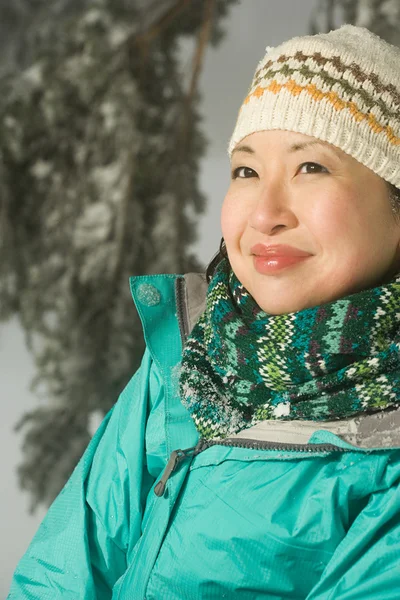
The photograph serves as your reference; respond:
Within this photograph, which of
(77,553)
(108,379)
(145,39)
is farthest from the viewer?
(108,379)

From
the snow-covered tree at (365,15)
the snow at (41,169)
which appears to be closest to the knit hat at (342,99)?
the snow-covered tree at (365,15)

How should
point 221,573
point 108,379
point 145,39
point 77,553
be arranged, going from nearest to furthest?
point 221,573 < point 77,553 < point 145,39 < point 108,379

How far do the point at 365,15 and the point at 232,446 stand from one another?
133 cm

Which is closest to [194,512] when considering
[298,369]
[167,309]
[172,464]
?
[172,464]

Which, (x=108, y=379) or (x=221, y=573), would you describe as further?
(x=108, y=379)

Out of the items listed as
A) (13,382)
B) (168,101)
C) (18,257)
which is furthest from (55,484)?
(168,101)

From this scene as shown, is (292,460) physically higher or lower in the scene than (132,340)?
lower

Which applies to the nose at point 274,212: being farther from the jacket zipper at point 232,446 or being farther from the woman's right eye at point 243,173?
the jacket zipper at point 232,446

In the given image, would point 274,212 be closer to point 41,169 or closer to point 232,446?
point 232,446

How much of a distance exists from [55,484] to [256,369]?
1347mm

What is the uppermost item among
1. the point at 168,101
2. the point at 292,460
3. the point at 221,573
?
the point at 168,101

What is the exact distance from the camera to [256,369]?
1.17 meters

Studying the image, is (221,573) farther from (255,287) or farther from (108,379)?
(108,379)

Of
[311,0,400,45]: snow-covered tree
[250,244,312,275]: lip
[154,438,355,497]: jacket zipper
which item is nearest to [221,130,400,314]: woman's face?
[250,244,312,275]: lip
